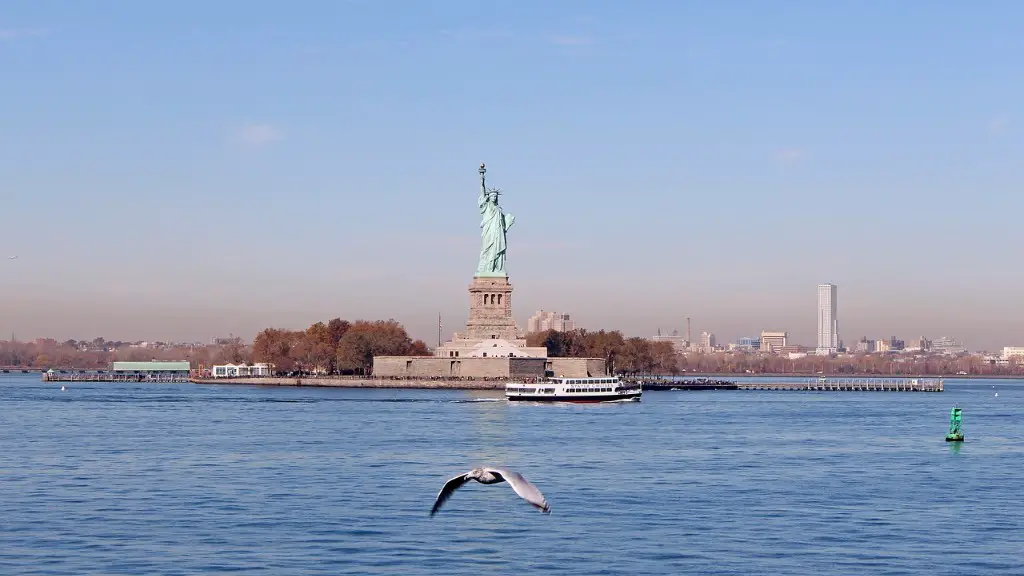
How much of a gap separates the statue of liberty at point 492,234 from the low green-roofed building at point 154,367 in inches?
2825

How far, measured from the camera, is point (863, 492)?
36.4 meters

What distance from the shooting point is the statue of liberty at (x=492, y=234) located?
110m

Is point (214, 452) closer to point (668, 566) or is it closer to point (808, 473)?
point (808, 473)

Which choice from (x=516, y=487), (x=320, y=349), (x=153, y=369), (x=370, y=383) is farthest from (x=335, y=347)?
(x=516, y=487)

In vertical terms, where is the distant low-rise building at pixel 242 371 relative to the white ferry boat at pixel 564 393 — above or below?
above

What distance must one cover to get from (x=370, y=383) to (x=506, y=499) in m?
82.2

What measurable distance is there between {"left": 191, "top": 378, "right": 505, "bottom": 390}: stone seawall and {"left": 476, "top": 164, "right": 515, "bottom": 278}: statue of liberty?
7901 millimetres

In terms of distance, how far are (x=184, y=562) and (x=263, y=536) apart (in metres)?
2.85

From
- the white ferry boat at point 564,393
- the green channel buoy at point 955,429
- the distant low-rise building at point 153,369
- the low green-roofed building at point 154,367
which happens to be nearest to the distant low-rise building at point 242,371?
the distant low-rise building at point 153,369

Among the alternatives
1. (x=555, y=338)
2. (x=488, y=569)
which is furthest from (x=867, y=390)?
(x=488, y=569)

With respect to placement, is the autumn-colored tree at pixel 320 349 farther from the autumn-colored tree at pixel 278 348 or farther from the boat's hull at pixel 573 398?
the boat's hull at pixel 573 398

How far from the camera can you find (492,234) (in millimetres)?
110375

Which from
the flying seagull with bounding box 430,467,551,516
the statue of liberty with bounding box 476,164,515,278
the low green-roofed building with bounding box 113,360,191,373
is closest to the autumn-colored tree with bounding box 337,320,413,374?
the statue of liberty with bounding box 476,164,515,278

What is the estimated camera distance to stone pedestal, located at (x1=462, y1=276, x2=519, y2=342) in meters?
110
